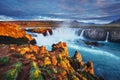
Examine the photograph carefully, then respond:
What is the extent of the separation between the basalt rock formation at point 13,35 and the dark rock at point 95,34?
3.38ft

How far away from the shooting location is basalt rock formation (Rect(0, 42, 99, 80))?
473cm

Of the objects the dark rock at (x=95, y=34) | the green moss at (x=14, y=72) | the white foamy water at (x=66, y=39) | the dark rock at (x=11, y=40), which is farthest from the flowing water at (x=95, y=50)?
the green moss at (x=14, y=72)

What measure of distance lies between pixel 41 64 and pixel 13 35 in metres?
0.76

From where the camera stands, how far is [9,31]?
507 centimetres

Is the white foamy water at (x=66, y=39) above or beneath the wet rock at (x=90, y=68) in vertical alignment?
above

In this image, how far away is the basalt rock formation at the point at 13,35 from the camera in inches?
199

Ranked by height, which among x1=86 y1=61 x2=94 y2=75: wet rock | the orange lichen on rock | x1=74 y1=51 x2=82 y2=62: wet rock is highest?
the orange lichen on rock

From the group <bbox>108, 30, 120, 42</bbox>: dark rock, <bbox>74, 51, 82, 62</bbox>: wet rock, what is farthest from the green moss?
Answer: <bbox>108, 30, 120, 42</bbox>: dark rock

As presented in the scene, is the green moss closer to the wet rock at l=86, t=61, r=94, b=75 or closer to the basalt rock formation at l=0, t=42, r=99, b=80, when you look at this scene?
the basalt rock formation at l=0, t=42, r=99, b=80

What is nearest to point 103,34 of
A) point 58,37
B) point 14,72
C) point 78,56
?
point 78,56

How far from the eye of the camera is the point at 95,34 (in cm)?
541

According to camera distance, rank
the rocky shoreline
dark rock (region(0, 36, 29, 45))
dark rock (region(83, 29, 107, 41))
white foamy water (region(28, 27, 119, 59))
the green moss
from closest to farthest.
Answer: the green moss → the rocky shoreline → dark rock (region(0, 36, 29, 45)) → white foamy water (region(28, 27, 119, 59)) → dark rock (region(83, 29, 107, 41))

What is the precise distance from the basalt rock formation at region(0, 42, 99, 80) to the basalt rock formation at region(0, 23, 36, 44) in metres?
0.10

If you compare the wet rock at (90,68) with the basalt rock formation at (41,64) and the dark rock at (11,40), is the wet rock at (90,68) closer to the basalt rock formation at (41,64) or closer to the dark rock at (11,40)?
the basalt rock formation at (41,64)
